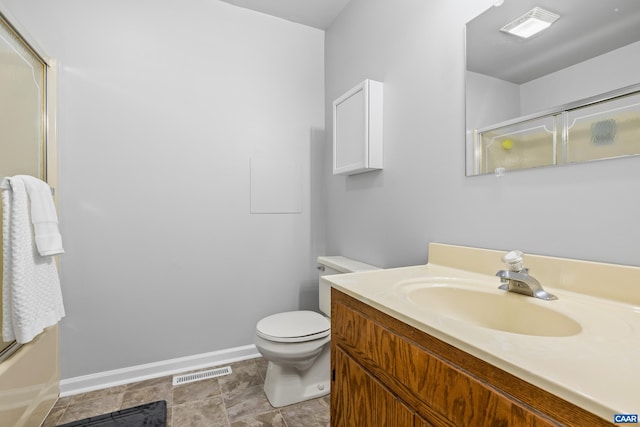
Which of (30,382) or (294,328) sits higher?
(294,328)

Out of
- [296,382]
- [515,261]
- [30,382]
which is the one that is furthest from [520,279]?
[30,382]

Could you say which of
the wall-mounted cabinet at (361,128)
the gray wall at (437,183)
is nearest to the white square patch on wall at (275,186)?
the gray wall at (437,183)

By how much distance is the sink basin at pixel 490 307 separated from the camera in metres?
0.76

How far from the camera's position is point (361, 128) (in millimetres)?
1712

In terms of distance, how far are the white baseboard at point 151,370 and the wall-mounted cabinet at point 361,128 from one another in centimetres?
146

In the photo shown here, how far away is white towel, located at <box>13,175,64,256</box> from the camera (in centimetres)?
129

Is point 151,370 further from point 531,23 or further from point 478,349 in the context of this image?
point 531,23

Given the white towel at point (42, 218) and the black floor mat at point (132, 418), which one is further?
the black floor mat at point (132, 418)

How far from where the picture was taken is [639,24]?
2.54 feet

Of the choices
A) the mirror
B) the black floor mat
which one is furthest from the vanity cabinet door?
the black floor mat

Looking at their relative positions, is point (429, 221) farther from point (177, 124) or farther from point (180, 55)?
point (180, 55)

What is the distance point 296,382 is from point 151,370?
0.96 m

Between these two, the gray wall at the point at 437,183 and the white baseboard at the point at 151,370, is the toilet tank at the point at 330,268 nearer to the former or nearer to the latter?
the gray wall at the point at 437,183

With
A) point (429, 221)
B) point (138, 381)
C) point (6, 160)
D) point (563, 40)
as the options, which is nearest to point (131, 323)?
point (138, 381)
